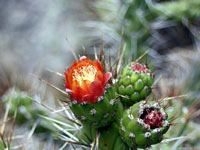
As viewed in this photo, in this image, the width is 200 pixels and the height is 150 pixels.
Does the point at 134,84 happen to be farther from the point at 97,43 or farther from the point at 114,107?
the point at 97,43

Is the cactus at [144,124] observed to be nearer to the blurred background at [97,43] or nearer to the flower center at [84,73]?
the flower center at [84,73]

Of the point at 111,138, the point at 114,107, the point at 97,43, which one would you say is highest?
the point at 114,107

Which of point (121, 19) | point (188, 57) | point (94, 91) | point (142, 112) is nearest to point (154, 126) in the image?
point (142, 112)

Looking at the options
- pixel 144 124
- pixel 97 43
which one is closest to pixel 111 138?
pixel 144 124

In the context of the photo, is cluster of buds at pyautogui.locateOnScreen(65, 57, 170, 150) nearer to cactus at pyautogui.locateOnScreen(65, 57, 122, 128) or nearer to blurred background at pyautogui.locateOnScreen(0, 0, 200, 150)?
cactus at pyautogui.locateOnScreen(65, 57, 122, 128)

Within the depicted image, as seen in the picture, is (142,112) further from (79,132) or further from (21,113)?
(21,113)

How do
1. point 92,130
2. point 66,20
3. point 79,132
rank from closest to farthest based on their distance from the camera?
point 92,130 → point 79,132 → point 66,20

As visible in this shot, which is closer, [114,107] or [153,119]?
[153,119]

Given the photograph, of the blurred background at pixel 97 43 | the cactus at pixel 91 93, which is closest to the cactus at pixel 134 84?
the cactus at pixel 91 93
